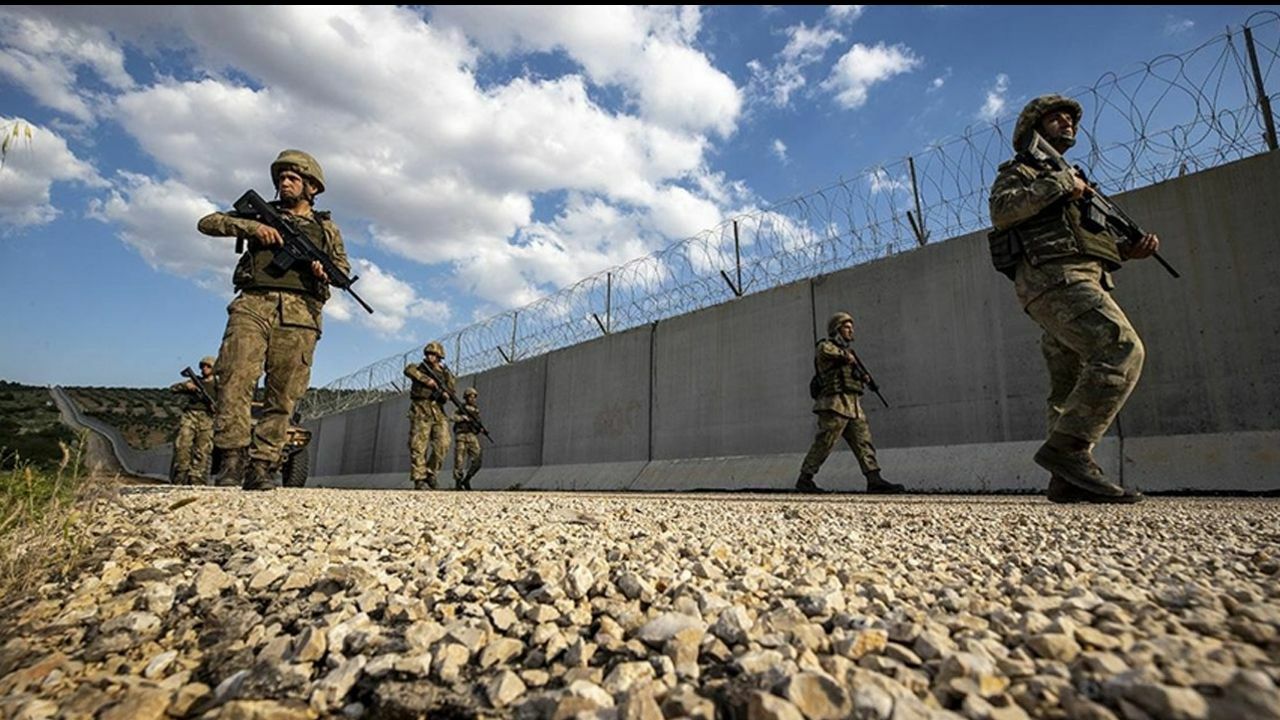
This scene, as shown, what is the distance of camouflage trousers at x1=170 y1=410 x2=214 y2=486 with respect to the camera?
8312 mm

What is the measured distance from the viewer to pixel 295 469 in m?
A: 7.97

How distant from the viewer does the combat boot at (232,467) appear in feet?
12.1

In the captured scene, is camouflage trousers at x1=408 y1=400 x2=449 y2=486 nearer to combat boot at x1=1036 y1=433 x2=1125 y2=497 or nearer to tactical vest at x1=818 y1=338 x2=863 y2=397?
tactical vest at x1=818 y1=338 x2=863 y2=397

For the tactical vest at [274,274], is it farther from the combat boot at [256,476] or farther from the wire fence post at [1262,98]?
the wire fence post at [1262,98]

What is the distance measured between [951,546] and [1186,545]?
0.57 meters

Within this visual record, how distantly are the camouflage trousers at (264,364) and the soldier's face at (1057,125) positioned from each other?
4.31 metres

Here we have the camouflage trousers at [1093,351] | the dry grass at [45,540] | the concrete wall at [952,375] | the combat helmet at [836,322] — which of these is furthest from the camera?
the combat helmet at [836,322]

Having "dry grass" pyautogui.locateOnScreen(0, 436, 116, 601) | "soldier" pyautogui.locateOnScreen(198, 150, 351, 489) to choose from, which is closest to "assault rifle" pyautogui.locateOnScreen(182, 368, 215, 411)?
"soldier" pyautogui.locateOnScreen(198, 150, 351, 489)

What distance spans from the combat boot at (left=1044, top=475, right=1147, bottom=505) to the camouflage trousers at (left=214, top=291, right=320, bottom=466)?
13.7 feet

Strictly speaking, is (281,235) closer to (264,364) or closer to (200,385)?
(264,364)

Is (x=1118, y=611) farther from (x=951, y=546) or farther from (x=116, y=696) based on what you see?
(x=116, y=696)

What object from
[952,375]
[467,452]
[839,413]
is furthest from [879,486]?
[467,452]

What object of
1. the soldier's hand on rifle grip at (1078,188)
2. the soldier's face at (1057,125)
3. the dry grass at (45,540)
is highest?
the soldier's face at (1057,125)

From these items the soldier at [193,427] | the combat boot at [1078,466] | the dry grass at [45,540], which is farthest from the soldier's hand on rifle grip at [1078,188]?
the soldier at [193,427]
